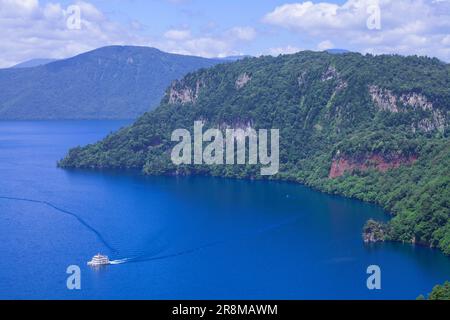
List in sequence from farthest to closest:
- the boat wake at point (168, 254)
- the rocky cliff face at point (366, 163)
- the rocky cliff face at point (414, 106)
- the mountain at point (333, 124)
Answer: the rocky cliff face at point (414, 106), the rocky cliff face at point (366, 163), the mountain at point (333, 124), the boat wake at point (168, 254)

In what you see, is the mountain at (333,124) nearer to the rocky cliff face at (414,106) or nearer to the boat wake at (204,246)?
the rocky cliff face at (414,106)

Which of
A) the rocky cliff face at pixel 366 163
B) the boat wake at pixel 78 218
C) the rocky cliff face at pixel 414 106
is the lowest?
the boat wake at pixel 78 218

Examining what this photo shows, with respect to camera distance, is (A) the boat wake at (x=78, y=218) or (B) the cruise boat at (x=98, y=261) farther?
(A) the boat wake at (x=78, y=218)

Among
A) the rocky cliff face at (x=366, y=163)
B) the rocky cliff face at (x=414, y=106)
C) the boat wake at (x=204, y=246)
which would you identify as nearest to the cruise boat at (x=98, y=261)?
the boat wake at (x=204, y=246)

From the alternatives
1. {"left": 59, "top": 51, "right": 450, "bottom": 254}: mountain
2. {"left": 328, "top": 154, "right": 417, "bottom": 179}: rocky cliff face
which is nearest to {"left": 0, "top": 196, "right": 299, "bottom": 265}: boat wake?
{"left": 59, "top": 51, "right": 450, "bottom": 254}: mountain

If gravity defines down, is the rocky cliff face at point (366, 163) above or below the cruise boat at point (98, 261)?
above

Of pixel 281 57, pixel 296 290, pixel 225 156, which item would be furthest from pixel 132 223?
pixel 281 57

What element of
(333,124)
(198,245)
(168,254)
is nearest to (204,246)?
(198,245)

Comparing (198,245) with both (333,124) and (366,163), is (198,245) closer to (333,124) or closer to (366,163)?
(366,163)
